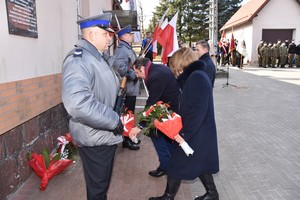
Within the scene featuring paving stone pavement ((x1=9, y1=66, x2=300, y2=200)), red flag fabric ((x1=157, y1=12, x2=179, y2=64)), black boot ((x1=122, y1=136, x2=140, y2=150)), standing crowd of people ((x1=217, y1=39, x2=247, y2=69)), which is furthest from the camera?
standing crowd of people ((x1=217, y1=39, x2=247, y2=69))

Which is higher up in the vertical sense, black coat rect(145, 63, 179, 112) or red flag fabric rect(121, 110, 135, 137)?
black coat rect(145, 63, 179, 112)

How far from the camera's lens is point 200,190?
12.5 feet

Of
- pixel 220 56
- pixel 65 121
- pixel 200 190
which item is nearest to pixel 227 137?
pixel 200 190

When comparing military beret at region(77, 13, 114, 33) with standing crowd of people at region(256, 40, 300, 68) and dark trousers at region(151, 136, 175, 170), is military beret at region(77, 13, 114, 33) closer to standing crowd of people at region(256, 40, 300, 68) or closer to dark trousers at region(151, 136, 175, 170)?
dark trousers at region(151, 136, 175, 170)

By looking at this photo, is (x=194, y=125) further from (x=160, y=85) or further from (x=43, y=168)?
(x=43, y=168)

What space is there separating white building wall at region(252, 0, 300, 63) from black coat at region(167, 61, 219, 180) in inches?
982

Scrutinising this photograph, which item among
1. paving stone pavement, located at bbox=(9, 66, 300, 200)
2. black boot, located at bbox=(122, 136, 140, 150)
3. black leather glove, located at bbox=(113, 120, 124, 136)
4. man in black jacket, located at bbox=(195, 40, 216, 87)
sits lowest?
paving stone pavement, located at bbox=(9, 66, 300, 200)

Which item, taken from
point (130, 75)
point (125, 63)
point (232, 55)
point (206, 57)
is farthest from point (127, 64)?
point (232, 55)

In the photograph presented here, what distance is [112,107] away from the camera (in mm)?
2484

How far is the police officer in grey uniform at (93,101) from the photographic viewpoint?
6.95 feet

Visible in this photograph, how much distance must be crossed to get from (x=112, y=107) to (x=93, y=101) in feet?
1.17

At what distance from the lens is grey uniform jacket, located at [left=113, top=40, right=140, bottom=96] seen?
4.80 m

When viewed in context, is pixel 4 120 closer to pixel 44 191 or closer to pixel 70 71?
pixel 44 191

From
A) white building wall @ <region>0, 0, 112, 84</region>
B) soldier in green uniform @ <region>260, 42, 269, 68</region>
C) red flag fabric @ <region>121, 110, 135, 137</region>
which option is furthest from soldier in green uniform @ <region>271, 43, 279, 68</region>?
red flag fabric @ <region>121, 110, 135, 137</region>
